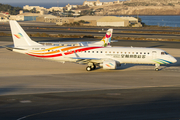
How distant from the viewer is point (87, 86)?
28.5m

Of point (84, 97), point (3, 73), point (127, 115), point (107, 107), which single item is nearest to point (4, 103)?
point (84, 97)

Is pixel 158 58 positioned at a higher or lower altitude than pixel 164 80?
higher

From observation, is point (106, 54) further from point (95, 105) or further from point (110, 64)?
point (95, 105)

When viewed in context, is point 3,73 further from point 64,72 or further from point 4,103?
point 4,103

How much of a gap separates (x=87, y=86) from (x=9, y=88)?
8921mm

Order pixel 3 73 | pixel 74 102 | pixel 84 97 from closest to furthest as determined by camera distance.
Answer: pixel 74 102 < pixel 84 97 < pixel 3 73

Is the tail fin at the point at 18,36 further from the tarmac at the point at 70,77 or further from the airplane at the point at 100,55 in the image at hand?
the tarmac at the point at 70,77

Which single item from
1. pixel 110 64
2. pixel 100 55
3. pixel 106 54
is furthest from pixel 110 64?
pixel 100 55

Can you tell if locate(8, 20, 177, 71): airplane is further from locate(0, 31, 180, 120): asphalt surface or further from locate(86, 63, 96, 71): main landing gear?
locate(0, 31, 180, 120): asphalt surface

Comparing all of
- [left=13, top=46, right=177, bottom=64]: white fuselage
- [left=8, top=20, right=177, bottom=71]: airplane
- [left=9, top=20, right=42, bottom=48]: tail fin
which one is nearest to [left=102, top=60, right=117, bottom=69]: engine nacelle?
[left=8, top=20, right=177, bottom=71]: airplane

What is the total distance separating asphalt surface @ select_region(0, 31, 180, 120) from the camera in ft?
62.9

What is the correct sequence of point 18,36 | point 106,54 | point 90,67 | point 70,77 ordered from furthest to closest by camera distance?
point 18,36 < point 90,67 < point 106,54 < point 70,77

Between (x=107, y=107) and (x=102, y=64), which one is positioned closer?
(x=107, y=107)

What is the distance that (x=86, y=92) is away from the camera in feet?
84.8
